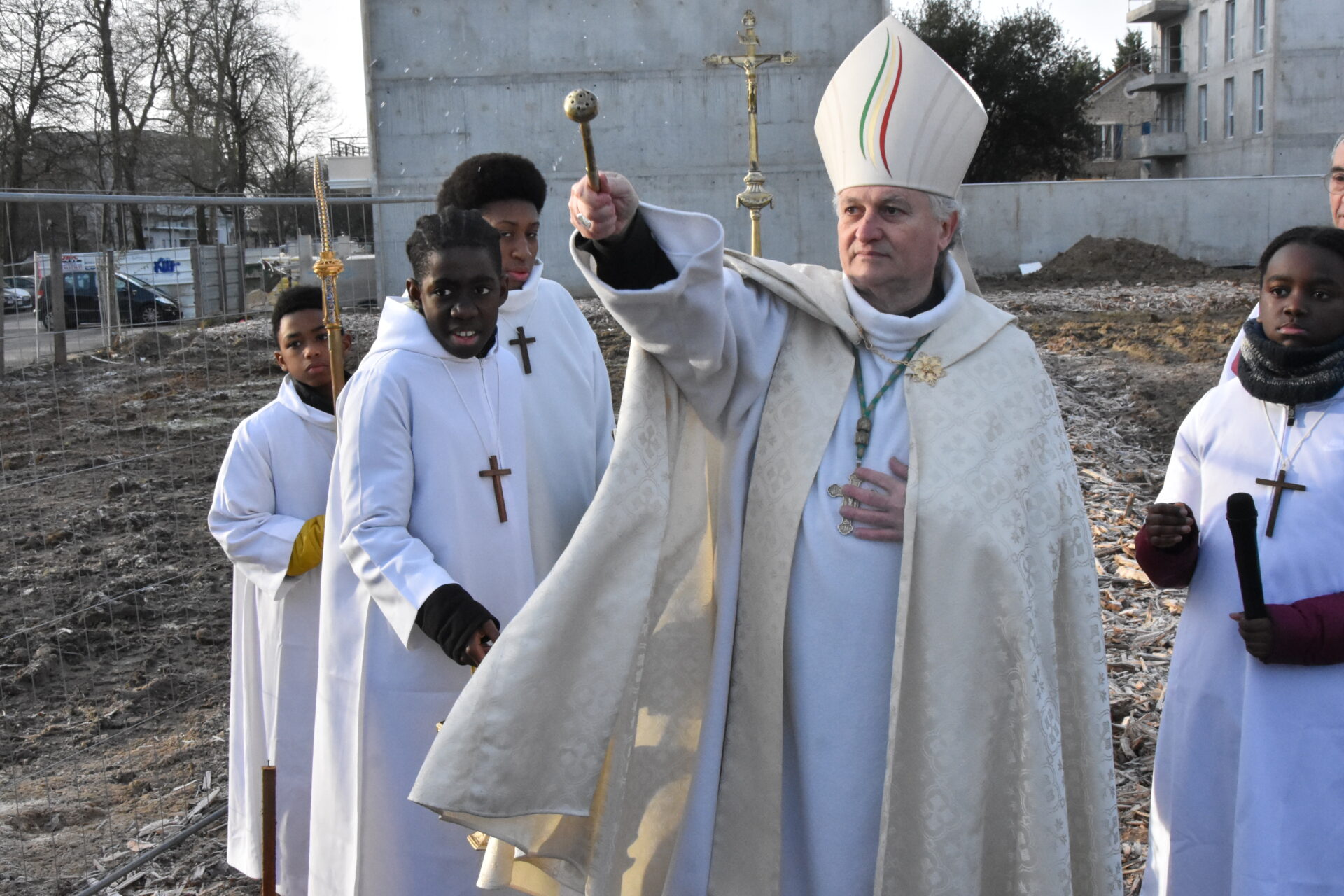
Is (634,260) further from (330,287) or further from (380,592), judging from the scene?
(330,287)

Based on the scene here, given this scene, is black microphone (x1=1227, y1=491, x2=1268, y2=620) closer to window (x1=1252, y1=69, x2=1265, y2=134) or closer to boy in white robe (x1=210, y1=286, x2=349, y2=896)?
boy in white robe (x1=210, y1=286, x2=349, y2=896)

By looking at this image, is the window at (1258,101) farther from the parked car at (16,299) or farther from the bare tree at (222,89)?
the parked car at (16,299)

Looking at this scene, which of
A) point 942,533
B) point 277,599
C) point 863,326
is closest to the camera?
point 942,533

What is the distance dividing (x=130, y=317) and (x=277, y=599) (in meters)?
1.51

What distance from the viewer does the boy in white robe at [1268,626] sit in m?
2.91

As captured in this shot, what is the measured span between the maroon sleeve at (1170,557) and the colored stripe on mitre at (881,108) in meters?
1.17

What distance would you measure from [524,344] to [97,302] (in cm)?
183

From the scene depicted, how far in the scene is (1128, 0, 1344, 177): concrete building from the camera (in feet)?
130

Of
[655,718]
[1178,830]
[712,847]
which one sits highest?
[655,718]

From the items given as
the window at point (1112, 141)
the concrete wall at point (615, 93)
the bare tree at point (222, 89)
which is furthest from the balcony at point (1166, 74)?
the bare tree at point (222, 89)

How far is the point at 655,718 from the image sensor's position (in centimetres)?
273

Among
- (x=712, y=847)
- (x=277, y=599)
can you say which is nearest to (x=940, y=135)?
(x=712, y=847)

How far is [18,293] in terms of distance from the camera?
174 inches

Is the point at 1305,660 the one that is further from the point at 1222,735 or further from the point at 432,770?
the point at 432,770
